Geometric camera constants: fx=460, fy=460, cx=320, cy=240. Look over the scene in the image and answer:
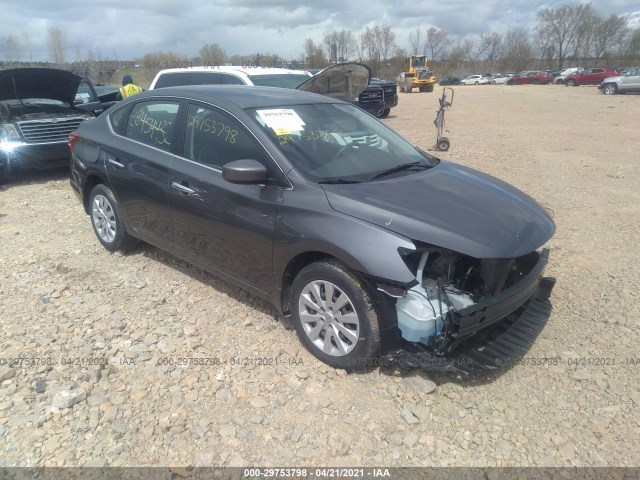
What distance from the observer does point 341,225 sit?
9.20ft

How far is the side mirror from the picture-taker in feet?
9.84

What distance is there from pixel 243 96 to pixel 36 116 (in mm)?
6349

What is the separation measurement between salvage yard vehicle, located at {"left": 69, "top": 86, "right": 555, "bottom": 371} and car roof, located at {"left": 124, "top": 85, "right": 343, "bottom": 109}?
2cm

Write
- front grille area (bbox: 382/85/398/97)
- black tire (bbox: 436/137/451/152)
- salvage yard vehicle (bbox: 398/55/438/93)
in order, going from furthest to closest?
salvage yard vehicle (bbox: 398/55/438/93)
front grille area (bbox: 382/85/398/97)
black tire (bbox: 436/137/451/152)

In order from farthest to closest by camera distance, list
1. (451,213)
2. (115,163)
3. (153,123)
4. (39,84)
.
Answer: (39,84) → (115,163) → (153,123) → (451,213)

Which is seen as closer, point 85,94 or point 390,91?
point 85,94

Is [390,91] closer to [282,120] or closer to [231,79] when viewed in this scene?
[231,79]

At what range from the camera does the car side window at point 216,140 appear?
3.31 metres

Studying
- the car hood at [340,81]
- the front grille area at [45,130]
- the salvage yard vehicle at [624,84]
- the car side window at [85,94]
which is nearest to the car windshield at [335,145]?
the car hood at [340,81]

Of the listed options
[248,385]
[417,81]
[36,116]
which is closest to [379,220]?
[248,385]

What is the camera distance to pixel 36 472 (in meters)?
2.32

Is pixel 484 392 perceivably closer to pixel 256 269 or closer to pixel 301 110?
pixel 256 269

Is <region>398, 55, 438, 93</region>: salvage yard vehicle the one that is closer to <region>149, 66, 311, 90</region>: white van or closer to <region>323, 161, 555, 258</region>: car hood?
<region>149, 66, 311, 90</region>: white van

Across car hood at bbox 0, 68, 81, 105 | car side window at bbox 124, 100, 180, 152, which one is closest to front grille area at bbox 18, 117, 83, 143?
car hood at bbox 0, 68, 81, 105
